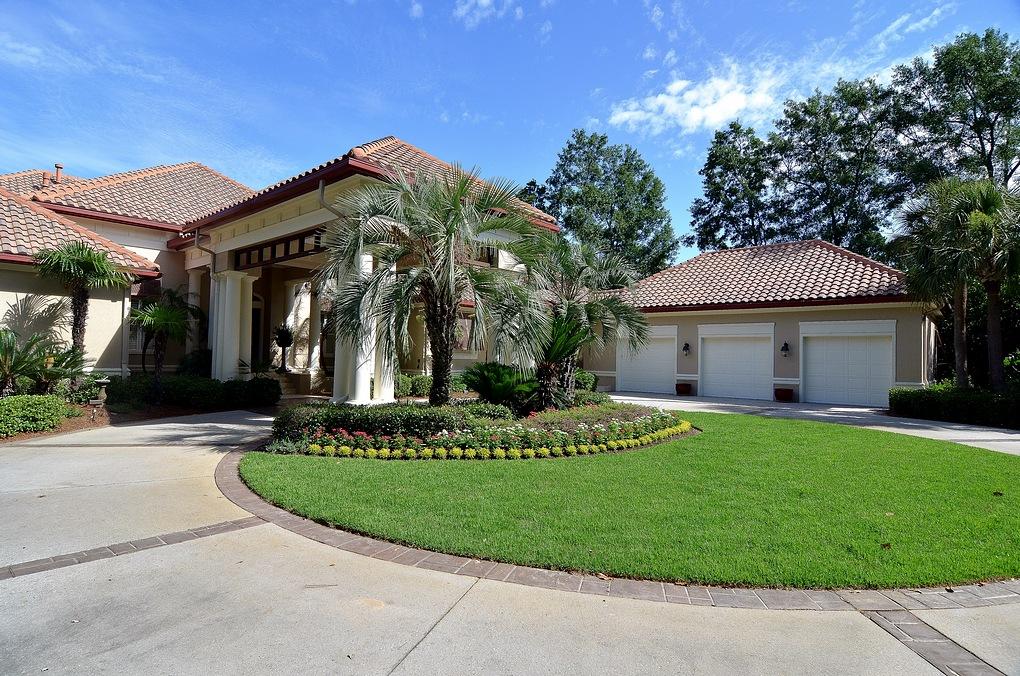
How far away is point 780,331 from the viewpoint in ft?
58.0

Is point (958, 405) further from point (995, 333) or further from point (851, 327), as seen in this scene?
point (851, 327)

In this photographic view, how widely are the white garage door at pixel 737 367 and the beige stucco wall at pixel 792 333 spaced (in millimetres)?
311

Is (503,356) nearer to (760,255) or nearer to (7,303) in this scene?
(7,303)

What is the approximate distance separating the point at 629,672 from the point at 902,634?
172cm

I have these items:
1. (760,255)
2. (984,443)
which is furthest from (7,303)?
(760,255)

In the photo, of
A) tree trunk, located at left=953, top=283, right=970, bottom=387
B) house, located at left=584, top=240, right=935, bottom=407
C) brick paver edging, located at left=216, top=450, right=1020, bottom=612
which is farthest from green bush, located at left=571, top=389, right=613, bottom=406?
tree trunk, located at left=953, top=283, right=970, bottom=387

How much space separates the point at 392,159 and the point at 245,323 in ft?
23.1

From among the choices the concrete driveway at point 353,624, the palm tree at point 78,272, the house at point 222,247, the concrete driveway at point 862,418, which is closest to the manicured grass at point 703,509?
the concrete driveway at point 353,624

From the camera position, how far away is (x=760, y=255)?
2100 centimetres

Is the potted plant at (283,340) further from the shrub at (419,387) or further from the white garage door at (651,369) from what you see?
the white garage door at (651,369)

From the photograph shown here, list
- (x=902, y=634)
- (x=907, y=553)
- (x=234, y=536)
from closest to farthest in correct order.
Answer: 1. (x=902, y=634)
2. (x=907, y=553)
3. (x=234, y=536)

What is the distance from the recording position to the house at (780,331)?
15.8 m

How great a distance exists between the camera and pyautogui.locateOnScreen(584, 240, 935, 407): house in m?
15.8

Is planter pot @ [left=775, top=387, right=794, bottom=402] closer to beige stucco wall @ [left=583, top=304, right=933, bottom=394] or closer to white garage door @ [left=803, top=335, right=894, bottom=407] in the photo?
beige stucco wall @ [left=583, top=304, right=933, bottom=394]
